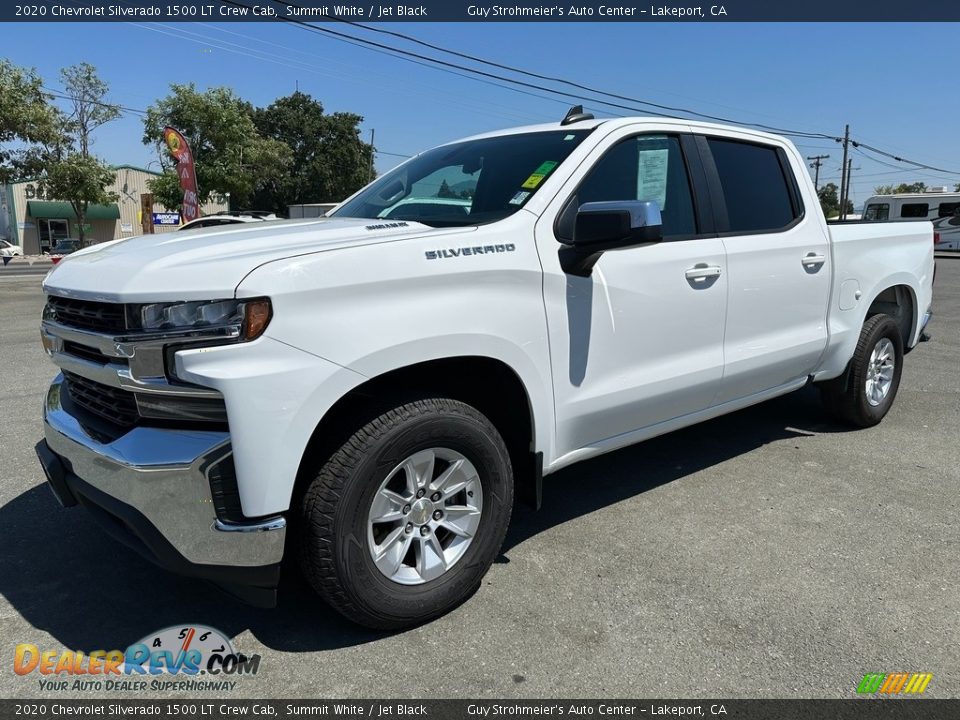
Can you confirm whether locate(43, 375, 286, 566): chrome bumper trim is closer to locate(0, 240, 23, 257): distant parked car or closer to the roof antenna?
the roof antenna

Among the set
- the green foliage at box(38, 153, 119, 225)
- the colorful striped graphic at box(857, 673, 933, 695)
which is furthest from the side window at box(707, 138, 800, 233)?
the green foliage at box(38, 153, 119, 225)

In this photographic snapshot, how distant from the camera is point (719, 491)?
4117 millimetres

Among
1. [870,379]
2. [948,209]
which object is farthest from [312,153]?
[870,379]

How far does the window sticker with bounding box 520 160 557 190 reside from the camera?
3.20 metres

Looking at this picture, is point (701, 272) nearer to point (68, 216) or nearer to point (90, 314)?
point (90, 314)

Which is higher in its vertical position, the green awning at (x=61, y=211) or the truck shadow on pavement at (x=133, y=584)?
the green awning at (x=61, y=211)

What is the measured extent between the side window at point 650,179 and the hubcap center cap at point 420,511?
1496 millimetres

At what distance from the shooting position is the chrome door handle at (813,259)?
426 cm

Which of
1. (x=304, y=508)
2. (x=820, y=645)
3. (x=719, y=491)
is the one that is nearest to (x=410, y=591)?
(x=304, y=508)

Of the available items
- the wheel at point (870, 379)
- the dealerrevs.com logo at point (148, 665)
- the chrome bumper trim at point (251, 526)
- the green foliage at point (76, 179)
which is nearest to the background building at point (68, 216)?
the green foliage at point (76, 179)

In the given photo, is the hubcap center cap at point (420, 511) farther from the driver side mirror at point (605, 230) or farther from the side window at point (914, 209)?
the side window at point (914, 209)

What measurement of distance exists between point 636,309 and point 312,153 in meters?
63.8

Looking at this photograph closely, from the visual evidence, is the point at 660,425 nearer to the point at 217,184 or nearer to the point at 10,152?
the point at 10,152

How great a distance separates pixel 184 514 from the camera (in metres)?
2.30
